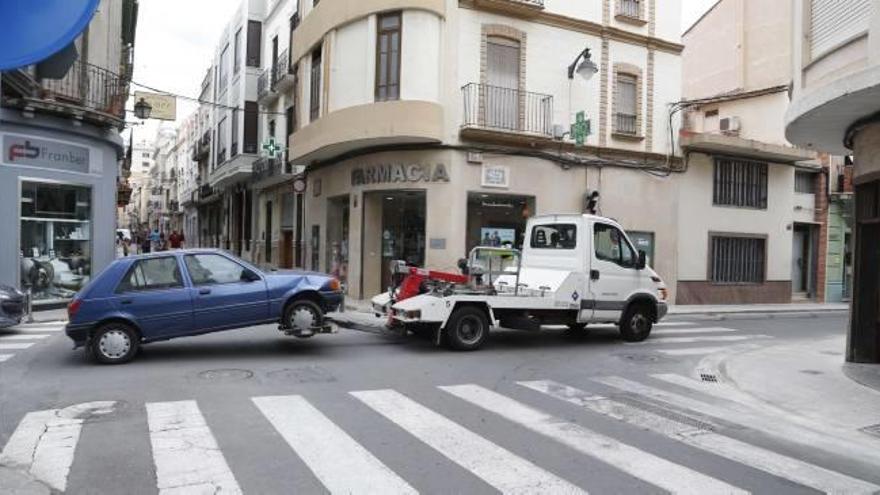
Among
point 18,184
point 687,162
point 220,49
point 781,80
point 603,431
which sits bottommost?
point 603,431

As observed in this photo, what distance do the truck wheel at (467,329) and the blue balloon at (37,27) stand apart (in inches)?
316

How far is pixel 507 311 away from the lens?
424 inches

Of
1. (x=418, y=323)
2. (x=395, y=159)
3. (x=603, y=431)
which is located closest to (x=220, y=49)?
(x=395, y=159)

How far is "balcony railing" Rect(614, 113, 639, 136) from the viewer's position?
19.8m

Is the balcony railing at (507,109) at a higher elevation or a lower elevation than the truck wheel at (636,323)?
higher

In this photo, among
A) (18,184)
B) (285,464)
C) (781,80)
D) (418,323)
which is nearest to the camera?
(285,464)

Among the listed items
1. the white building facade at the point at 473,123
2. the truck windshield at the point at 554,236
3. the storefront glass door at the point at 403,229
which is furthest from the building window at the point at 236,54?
the truck windshield at the point at 554,236

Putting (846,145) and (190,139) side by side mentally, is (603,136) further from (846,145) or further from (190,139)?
(190,139)

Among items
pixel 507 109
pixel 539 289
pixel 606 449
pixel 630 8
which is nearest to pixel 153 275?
pixel 539 289

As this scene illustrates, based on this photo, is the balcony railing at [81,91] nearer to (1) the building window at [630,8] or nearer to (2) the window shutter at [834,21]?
(2) the window shutter at [834,21]

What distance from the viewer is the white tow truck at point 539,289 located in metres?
10.4

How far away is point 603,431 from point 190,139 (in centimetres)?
5770

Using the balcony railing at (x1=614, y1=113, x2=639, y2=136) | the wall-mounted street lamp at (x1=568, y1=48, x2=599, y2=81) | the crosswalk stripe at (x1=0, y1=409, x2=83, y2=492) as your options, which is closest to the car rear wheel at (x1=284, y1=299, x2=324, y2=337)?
the crosswalk stripe at (x1=0, y1=409, x2=83, y2=492)

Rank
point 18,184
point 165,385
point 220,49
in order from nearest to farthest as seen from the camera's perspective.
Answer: point 165,385, point 18,184, point 220,49
